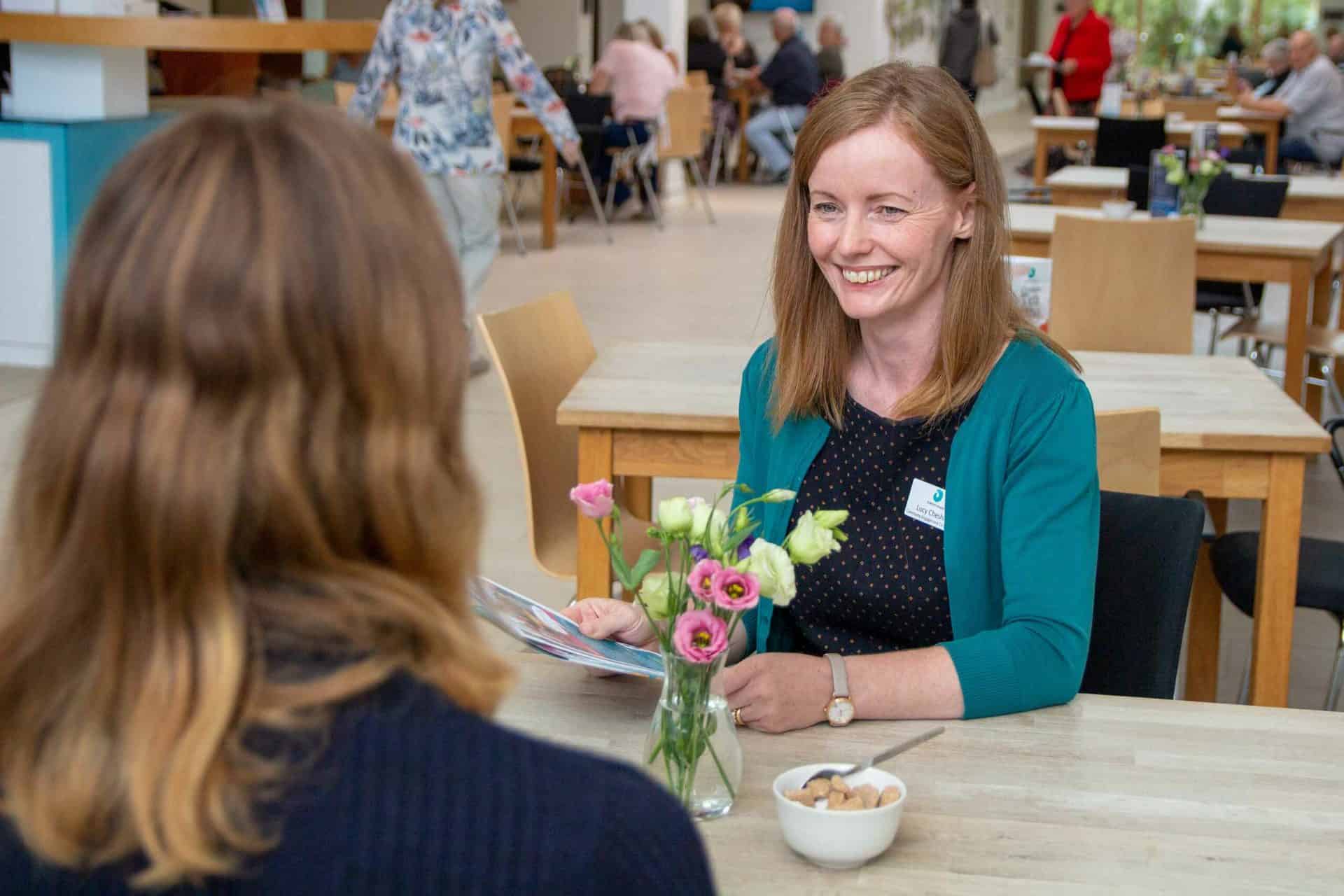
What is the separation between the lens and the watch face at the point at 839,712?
1.45 metres

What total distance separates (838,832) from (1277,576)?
5.74 ft

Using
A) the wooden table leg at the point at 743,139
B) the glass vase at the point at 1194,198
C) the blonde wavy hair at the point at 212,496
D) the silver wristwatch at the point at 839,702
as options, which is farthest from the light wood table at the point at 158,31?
the wooden table leg at the point at 743,139

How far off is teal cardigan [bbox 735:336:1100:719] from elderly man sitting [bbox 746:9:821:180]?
10.9m

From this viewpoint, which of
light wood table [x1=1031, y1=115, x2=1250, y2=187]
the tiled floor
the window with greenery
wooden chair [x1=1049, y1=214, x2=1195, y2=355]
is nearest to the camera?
the tiled floor

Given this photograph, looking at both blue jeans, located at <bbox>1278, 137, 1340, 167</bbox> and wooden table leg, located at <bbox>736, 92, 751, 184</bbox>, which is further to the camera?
wooden table leg, located at <bbox>736, 92, 751, 184</bbox>

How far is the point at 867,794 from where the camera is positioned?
1.20 m

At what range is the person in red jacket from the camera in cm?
1086

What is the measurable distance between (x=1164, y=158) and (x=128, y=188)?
4965 millimetres

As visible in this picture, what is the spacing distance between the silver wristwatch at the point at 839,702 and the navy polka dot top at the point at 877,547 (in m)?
0.28

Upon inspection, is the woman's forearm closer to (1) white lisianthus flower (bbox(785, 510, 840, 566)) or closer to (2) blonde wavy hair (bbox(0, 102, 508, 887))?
(1) white lisianthus flower (bbox(785, 510, 840, 566))

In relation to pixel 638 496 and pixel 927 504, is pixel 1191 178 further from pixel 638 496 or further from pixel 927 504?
pixel 927 504

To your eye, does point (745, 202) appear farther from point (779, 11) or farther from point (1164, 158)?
point (1164, 158)

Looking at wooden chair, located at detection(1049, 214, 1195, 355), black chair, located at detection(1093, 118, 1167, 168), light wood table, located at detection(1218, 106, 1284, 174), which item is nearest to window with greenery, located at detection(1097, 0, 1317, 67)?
light wood table, located at detection(1218, 106, 1284, 174)

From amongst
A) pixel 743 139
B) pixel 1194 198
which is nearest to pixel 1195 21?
pixel 743 139
